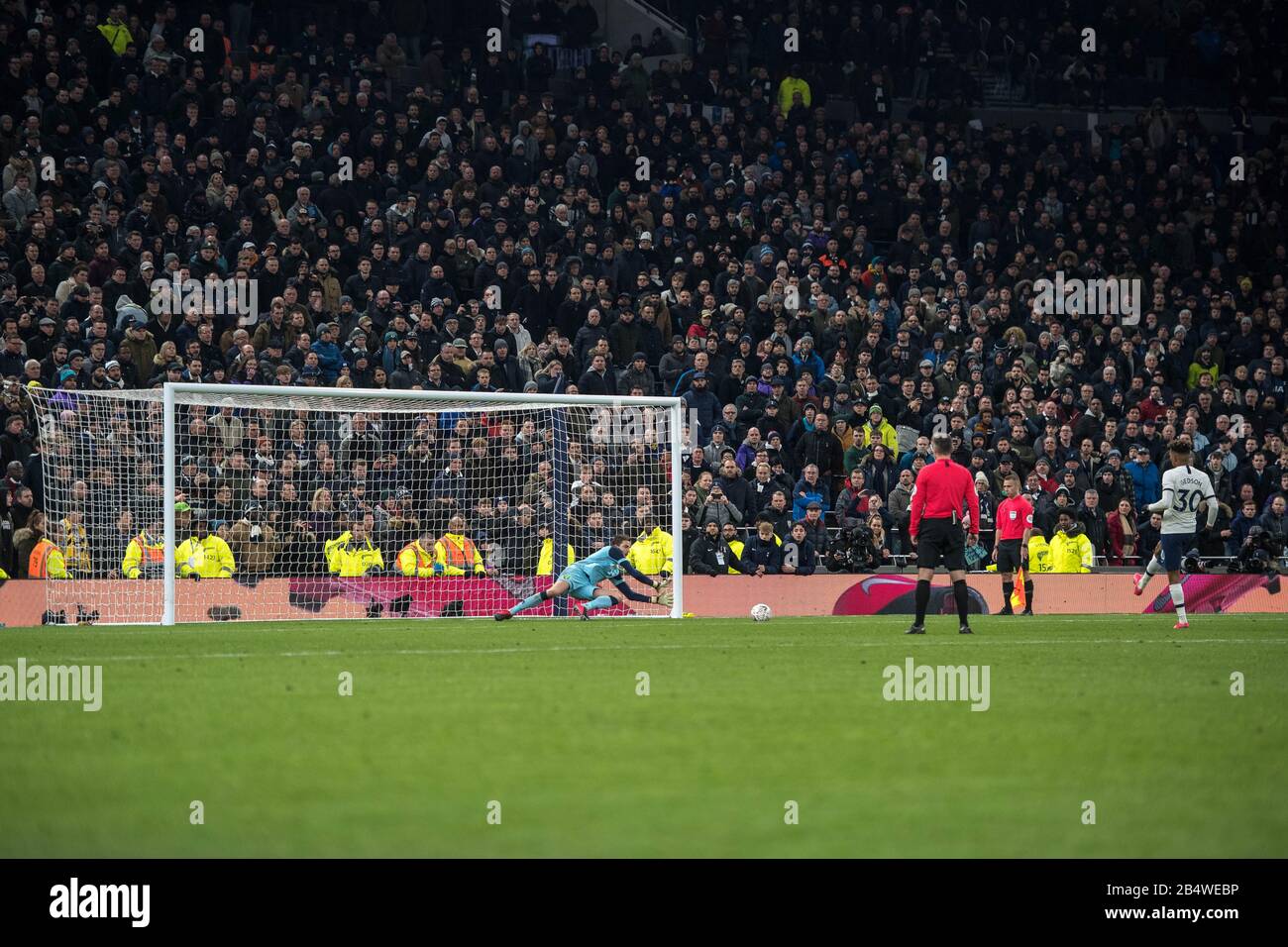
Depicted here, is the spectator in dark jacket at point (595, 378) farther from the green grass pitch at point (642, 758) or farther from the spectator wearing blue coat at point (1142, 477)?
the green grass pitch at point (642, 758)

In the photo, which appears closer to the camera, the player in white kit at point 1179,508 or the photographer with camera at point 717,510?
the player in white kit at point 1179,508

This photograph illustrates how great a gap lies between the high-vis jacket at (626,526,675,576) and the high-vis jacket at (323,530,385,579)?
347 cm

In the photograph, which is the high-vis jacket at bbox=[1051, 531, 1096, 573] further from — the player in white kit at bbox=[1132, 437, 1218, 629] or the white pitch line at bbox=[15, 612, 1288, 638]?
the player in white kit at bbox=[1132, 437, 1218, 629]

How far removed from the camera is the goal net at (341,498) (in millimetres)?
19656

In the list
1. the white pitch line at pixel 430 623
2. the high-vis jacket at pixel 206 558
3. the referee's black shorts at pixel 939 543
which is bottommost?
the white pitch line at pixel 430 623

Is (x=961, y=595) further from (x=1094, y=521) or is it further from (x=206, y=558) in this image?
(x=206, y=558)

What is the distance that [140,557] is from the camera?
20.0 meters

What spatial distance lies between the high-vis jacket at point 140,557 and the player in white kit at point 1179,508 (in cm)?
1137

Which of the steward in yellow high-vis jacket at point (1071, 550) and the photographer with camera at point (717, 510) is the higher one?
the photographer with camera at point (717, 510)

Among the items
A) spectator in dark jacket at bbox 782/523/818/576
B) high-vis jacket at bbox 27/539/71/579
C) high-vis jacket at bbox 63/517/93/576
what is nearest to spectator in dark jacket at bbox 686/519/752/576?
spectator in dark jacket at bbox 782/523/818/576

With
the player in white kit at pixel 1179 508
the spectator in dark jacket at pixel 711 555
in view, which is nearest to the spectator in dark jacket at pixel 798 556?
the spectator in dark jacket at pixel 711 555

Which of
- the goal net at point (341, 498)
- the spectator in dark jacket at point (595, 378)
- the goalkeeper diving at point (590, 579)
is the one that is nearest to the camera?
the goal net at point (341, 498)

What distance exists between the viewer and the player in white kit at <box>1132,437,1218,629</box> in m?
18.0

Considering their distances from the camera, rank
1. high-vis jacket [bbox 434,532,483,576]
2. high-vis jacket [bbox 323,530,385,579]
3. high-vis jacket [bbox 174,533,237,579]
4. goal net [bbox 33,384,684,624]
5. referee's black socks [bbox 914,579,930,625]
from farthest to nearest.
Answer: high-vis jacket [bbox 434,532,483,576] < high-vis jacket [bbox 323,530,385,579] < high-vis jacket [bbox 174,533,237,579] < goal net [bbox 33,384,684,624] < referee's black socks [bbox 914,579,930,625]
